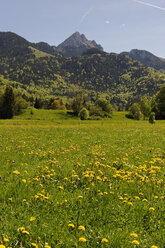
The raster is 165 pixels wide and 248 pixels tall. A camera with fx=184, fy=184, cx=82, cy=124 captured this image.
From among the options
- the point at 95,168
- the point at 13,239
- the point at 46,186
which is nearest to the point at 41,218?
the point at 13,239

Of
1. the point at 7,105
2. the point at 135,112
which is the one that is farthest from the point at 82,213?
the point at 135,112

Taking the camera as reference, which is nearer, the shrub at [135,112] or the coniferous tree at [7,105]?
the coniferous tree at [7,105]

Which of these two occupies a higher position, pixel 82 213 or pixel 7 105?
pixel 7 105

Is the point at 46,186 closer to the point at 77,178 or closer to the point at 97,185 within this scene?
the point at 77,178

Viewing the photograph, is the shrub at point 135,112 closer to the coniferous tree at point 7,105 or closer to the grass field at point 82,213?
the coniferous tree at point 7,105

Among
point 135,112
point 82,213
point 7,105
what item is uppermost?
point 7,105

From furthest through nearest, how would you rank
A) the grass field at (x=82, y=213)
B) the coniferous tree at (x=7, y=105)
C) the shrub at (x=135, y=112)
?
the shrub at (x=135, y=112)
the coniferous tree at (x=7, y=105)
the grass field at (x=82, y=213)

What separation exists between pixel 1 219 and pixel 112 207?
2777mm

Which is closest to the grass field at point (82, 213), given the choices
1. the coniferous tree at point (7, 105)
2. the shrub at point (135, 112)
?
the coniferous tree at point (7, 105)

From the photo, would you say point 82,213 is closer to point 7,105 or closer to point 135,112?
point 7,105

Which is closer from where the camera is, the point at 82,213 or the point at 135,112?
the point at 82,213

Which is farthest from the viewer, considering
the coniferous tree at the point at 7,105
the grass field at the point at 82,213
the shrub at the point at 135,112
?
the shrub at the point at 135,112

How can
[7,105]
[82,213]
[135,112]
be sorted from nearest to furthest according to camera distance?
[82,213] < [7,105] < [135,112]

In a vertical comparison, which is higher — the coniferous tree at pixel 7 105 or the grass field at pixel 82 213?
the coniferous tree at pixel 7 105
